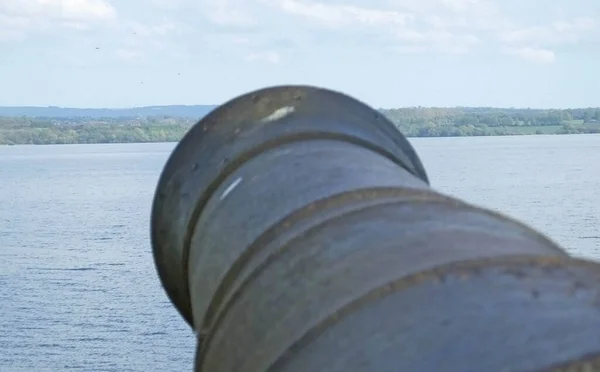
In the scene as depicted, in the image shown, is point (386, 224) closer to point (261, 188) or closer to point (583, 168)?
point (261, 188)

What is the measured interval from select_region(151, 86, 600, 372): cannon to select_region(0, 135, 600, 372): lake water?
97.0 feet

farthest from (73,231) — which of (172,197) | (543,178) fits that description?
(172,197)

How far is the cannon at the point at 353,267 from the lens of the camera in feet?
4.98

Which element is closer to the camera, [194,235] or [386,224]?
[386,224]

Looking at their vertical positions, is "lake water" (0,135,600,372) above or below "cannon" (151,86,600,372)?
below

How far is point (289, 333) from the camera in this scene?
2090mm

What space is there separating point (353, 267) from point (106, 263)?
166ft

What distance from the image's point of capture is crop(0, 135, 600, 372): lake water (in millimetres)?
35375

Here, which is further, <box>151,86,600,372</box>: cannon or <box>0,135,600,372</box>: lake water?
<box>0,135,600,372</box>: lake water

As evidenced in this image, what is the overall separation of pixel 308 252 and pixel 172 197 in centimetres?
194

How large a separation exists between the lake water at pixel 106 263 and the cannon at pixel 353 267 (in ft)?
97.0

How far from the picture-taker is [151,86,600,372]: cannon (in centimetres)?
152

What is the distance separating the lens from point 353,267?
2.08 metres

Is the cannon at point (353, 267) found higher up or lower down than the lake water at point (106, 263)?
higher up
